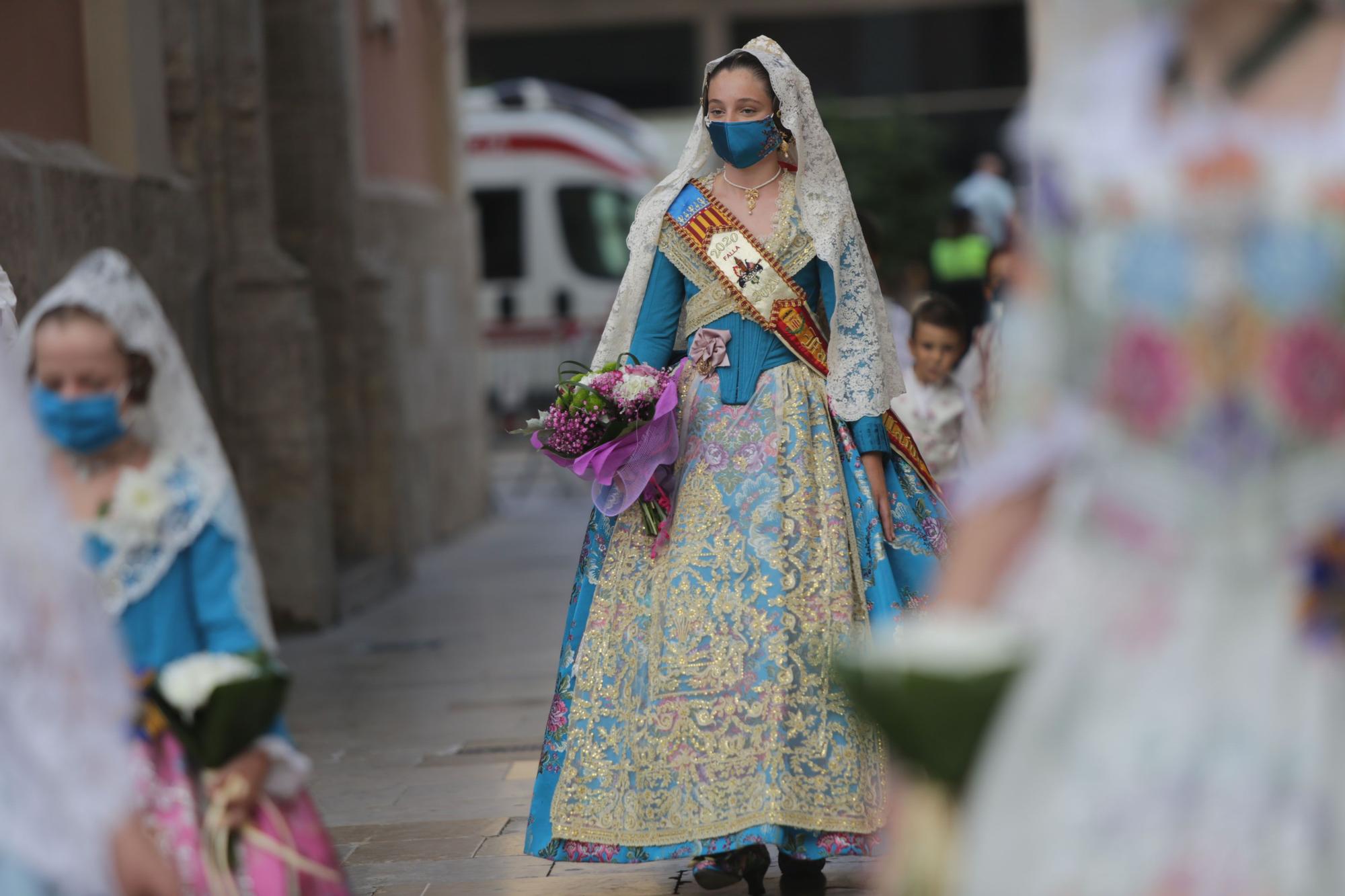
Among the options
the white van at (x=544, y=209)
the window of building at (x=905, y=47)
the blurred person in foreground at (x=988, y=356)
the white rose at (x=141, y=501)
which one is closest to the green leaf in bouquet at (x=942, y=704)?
the white rose at (x=141, y=501)

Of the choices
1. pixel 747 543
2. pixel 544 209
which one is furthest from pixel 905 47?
pixel 747 543

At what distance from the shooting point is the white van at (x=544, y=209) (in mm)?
24000

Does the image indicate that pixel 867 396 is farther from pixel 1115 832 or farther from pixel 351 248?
pixel 351 248

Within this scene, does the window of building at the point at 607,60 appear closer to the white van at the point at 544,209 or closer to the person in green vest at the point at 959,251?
the white van at the point at 544,209

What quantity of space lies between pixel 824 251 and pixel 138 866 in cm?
289

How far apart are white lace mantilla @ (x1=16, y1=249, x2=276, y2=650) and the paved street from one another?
214 centimetres

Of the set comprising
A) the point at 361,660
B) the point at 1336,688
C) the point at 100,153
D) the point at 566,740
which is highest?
the point at 100,153

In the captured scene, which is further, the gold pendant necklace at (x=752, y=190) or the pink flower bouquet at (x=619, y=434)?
the gold pendant necklace at (x=752, y=190)

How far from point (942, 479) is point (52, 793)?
201 inches

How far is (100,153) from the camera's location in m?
8.98

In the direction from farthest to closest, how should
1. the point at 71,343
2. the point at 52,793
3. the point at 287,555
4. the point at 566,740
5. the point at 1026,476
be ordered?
the point at 287,555
the point at 566,740
the point at 71,343
the point at 52,793
the point at 1026,476

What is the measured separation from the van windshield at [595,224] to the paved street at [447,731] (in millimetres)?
10500

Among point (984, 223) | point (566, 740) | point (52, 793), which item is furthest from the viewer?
point (984, 223)

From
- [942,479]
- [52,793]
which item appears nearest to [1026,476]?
[52,793]
